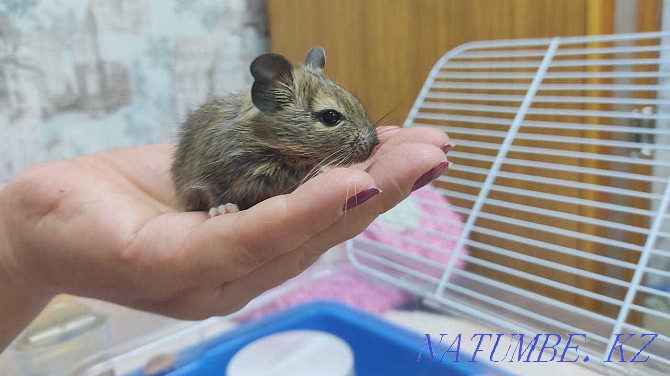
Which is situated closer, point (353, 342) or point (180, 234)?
point (180, 234)

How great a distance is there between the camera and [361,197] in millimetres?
800

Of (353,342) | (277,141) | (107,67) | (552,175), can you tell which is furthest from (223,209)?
(107,67)

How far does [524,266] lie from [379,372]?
0.75m

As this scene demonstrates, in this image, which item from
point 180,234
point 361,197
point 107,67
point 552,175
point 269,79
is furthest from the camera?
point 107,67

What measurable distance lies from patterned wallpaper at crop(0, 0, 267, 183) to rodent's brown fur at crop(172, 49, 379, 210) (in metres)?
0.87

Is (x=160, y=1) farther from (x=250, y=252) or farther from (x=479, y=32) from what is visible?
(x=250, y=252)

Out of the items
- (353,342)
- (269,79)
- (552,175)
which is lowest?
(353,342)

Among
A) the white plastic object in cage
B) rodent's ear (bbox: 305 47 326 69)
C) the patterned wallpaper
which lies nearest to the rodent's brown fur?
rodent's ear (bbox: 305 47 326 69)

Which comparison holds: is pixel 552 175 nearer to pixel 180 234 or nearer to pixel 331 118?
pixel 331 118

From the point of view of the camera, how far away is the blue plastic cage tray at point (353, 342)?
4.81ft

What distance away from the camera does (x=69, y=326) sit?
1.55 m

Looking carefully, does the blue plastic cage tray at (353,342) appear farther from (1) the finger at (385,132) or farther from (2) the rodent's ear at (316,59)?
(2) the rodent's ear at (316,59)

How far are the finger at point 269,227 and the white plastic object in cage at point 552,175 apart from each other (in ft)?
3.10

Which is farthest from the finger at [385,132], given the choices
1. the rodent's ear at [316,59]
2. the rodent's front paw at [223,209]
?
the rodent's front paw at [223,209]
